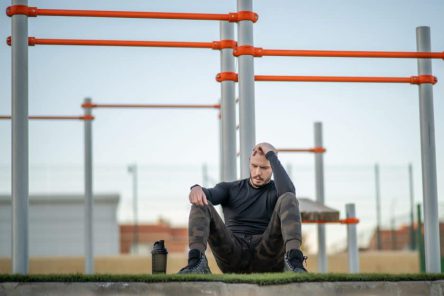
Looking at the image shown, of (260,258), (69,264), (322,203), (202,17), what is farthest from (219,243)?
(69,264)

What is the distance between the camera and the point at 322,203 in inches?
412

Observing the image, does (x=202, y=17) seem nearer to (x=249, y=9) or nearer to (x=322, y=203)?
(x=249, y=9)

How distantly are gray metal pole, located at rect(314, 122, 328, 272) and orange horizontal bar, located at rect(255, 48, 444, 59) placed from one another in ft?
12.2

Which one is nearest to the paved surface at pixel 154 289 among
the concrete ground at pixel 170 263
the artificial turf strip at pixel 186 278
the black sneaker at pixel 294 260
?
the artificial turf strip at pixel 186 278

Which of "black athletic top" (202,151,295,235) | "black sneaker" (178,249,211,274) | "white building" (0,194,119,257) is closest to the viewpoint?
"black sneaker" (178,249,211,274)

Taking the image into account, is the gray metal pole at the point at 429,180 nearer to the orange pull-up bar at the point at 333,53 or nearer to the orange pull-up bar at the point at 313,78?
the orange pull-up bar at the point at 333,53

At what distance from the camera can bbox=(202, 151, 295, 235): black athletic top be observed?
5.94 m

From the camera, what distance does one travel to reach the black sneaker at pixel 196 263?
209 inches

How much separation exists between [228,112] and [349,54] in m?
1.01

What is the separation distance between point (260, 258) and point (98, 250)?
590 inches

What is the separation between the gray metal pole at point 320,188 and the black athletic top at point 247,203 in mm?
4508

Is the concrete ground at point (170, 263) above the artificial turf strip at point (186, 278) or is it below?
below

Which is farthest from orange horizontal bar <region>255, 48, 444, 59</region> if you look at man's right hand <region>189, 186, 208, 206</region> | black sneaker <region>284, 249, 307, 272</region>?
black sneaker <region>284, 249, 307, 272</region>

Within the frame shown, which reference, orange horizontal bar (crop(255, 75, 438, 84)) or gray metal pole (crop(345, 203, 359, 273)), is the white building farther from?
orange horizontal bar (crop(255, 75, 438, 84))
